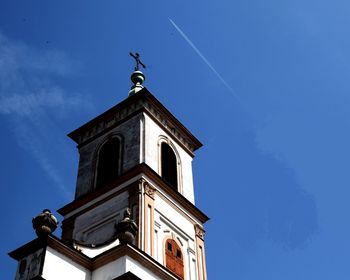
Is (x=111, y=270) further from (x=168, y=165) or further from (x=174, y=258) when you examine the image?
(x=168, y=165)

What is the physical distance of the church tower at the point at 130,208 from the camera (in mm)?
19766

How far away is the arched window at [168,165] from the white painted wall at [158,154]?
15.1 inches

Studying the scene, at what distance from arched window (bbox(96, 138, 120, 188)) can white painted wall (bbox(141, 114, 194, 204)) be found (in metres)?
1.37

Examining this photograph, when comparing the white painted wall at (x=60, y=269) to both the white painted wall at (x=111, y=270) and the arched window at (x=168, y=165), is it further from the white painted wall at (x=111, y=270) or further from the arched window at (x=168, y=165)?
the arched window at (x=168, y=165)

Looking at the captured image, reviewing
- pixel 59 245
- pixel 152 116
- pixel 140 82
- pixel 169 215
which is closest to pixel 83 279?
pixel 59 245

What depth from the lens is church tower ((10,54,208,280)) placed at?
19.8 metres

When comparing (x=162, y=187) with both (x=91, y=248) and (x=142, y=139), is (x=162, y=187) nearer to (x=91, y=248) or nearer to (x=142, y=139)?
(x=142, y=139)

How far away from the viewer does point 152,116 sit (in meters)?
30.0

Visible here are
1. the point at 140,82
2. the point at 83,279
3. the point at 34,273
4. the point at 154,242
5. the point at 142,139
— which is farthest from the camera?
the point at 140,82

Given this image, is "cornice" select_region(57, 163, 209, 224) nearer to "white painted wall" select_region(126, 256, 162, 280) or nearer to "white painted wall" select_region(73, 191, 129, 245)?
"white painted wall" select_region(73, 191, 129, 245)

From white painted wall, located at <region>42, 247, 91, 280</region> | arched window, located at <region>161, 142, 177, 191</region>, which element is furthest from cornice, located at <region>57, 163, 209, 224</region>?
white painted wall, located at <region>42, 247, 91, 280</region>

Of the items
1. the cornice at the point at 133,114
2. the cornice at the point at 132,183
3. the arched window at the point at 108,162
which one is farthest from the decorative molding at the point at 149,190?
the cornice at the point at 133,114

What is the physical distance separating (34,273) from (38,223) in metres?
1.64

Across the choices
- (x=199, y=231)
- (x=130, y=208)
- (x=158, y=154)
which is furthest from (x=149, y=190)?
(x=199, y=231)
